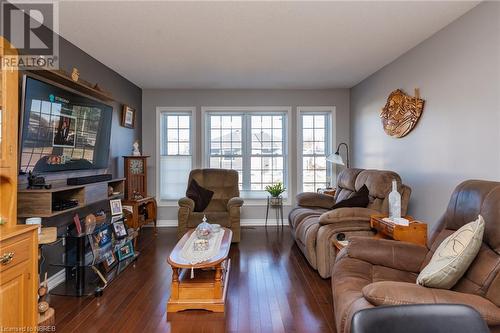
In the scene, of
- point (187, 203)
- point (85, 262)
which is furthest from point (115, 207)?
point (187, 203)

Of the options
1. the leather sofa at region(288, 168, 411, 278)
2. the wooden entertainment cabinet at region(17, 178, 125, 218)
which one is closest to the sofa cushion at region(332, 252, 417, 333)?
the leather sofa at region(288, 168, 411, 278)

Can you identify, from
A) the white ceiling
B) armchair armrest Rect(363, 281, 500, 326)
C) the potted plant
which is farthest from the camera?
the potted plant

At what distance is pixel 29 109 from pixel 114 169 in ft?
6.51

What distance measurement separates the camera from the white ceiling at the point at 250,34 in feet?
7.77

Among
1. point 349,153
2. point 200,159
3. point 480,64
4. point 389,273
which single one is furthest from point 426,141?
point 200,159

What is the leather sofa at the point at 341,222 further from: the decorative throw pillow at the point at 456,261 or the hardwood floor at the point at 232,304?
the decorative throw pillow at the point at 456,261

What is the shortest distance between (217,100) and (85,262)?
136 inches

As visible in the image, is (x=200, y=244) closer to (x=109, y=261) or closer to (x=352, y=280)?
(x=109, y=261)

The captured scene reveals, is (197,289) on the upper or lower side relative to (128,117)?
lower

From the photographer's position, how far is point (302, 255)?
12.0 ft

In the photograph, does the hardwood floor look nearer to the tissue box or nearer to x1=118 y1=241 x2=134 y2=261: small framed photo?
x1=118 y1=241 x2=134 y2=261: small framed photo

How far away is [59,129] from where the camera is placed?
2.68 m

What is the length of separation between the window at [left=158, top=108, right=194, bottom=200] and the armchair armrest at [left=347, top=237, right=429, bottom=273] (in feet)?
12.4

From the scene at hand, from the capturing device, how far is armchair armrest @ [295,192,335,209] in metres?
4.21
